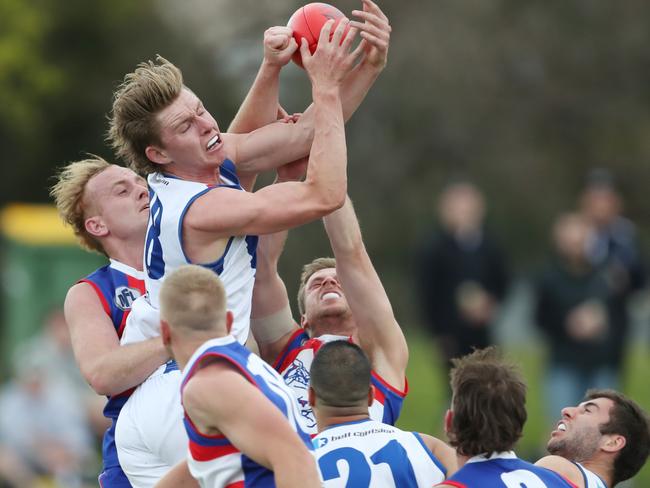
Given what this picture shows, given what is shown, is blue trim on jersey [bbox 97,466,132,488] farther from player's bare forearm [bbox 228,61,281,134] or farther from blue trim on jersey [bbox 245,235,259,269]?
player's bare forearm [bbox 228,61,281,134]

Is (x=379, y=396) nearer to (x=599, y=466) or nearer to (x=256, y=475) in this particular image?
(x=599, y=466)

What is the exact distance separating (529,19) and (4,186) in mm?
13020

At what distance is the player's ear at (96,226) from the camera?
6082 millimetres

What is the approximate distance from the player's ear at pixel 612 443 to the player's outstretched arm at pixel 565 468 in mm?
203

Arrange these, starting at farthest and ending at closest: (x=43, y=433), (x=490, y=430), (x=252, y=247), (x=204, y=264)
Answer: (x=43, y=433) < (x=252, y=247) < (x=204, y=264) < (x=490, y=430)

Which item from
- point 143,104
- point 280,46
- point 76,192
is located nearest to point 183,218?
point 143,104

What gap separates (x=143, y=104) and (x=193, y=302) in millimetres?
1124

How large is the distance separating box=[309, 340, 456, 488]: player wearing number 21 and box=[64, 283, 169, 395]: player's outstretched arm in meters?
0.80

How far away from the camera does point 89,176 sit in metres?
6.16

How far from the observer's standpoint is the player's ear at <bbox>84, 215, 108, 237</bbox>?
6082 millimetres

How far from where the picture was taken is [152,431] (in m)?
5.40

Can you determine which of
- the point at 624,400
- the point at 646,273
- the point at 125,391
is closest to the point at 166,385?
the point at 125,391

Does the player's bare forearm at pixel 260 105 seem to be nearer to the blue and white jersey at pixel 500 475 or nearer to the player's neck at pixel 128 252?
the player's neck at pixel 128 252

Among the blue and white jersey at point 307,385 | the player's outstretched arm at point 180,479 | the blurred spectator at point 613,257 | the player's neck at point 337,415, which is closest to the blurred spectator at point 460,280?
the blurred spectator at point 613,257
